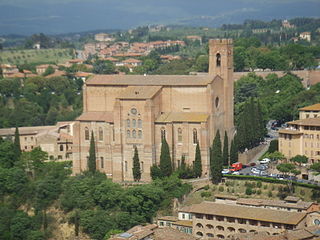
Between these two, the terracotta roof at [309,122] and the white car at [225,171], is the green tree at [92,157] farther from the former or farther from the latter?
the terracotta roof at [309,122]

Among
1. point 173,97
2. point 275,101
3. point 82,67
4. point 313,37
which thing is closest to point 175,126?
point 173,97

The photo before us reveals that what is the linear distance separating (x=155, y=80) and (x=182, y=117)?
3995mm

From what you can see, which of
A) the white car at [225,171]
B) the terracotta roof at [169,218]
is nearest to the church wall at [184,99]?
the white car at [225,171]

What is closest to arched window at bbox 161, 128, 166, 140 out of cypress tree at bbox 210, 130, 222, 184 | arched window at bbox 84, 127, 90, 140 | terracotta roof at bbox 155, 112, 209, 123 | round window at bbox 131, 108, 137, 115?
terracotta roof at bbox 155, 112, 209, 123

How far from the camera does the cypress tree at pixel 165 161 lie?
55.9 m

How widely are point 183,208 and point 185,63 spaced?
178ft

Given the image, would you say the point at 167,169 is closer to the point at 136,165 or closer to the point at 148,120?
the point at 136,165

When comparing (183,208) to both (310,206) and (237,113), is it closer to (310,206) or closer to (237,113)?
(310,206)

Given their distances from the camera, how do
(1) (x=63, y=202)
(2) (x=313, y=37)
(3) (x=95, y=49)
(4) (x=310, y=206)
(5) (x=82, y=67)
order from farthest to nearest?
(3) (x=95, y=49) < (2) (x=313, y=37) < (5) (x=82, y=67) < (1) (x=63, y=202) < (4) (x=310, y=206)

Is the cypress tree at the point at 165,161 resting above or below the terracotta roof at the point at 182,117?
below

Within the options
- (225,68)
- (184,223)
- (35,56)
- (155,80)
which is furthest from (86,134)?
(35,56)

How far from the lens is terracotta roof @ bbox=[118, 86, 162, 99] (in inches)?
2252

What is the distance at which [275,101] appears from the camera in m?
75.9

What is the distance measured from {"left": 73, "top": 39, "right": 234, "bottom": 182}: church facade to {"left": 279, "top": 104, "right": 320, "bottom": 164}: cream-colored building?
515cm
